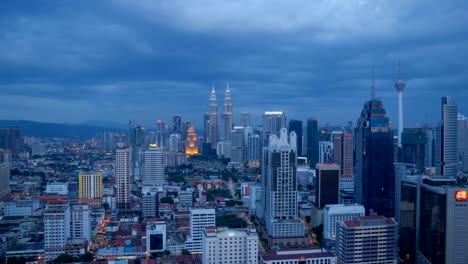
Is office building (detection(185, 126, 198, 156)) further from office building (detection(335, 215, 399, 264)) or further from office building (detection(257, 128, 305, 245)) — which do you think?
office building (detection(335, 215, 399, 264))

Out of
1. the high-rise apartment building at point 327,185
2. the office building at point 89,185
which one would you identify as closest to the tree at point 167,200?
the office building at point 89,185

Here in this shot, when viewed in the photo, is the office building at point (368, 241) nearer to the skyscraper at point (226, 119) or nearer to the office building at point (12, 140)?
the office building at point (12, 140)

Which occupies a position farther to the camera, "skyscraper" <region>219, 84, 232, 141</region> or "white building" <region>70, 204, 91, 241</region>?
"skyscraper" <region>219, 84, 232, 141</region>

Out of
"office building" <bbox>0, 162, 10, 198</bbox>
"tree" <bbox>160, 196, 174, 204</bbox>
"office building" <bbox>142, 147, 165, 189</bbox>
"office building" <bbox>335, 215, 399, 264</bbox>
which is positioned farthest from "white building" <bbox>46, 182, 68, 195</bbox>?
"office building" <bbox>335, 215, 399, 264</bbox>

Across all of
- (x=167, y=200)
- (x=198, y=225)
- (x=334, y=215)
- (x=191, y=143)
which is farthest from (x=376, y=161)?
(x=191, y=143)

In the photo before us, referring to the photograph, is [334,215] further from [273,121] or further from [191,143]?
[191,143]
